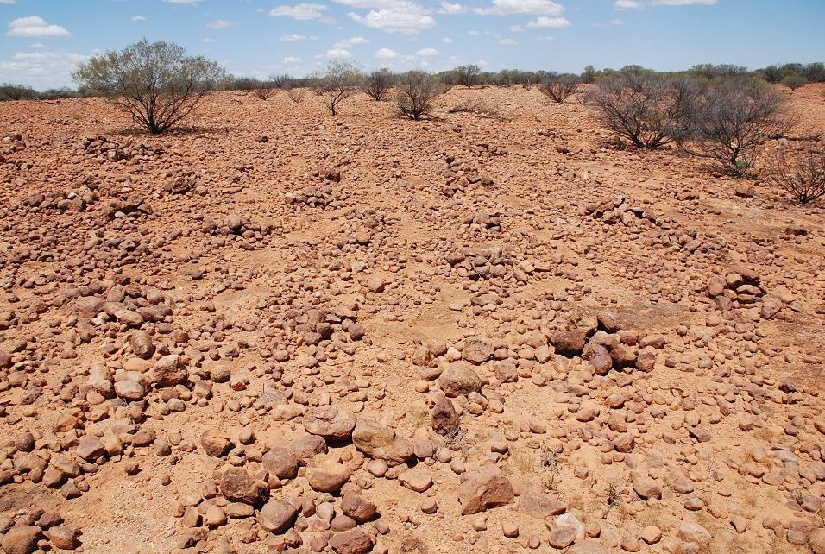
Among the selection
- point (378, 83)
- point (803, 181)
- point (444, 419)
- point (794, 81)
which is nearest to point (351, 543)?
point (444, 419)

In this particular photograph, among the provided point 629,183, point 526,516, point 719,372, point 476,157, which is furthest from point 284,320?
point 629,183

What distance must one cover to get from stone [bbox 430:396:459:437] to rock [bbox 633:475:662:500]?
1.20 metres

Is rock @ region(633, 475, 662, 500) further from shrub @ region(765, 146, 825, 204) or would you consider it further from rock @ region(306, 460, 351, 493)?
shrub @ region(765, 146, 825, 204)

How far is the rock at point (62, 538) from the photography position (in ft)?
9.44

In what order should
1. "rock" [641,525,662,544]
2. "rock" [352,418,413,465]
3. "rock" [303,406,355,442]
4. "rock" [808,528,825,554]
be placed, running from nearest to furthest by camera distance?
1. "rock" [808,528,825,554]
2. "rock" [641,525,662,544]
3. "rock" [352,418,413,465]
4. "rock" [303,406,355,442]

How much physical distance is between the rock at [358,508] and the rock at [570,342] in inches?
88.0

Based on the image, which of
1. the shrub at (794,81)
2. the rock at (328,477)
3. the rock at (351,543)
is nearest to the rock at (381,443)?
the rock at (328,477)

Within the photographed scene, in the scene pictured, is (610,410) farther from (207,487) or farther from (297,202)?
(297,202)

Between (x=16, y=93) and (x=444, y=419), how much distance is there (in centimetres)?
2094

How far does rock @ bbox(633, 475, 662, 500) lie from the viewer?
3307 mm

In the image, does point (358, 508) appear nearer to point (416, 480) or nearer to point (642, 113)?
point (416, 480)

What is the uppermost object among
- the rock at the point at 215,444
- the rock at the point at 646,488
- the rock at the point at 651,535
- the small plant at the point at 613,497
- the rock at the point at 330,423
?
the rock at the point at 330,423

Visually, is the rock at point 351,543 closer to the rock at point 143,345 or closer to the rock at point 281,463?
the rock at point 281,463

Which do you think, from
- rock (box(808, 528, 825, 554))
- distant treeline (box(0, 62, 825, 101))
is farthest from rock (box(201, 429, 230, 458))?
distant treeline (box(0, 62, 825, 101))
